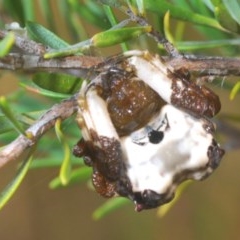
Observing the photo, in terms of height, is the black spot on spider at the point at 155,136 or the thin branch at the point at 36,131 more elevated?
the thin branch at the point at 36,131

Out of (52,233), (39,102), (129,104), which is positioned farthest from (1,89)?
(129,104)

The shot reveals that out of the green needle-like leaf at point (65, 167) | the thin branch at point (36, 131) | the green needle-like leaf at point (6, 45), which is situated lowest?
the green needle-like leaf at point (65, 167)

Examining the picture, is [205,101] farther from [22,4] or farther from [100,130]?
[22,4]

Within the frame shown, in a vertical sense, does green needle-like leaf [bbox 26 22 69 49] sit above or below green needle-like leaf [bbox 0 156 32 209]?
above
